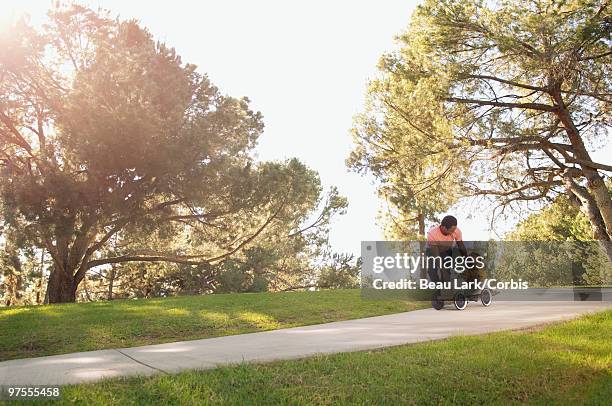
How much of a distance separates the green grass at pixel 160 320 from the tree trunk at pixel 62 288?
7.77 metres

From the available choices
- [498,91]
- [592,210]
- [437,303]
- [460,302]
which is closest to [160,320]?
[437,303]

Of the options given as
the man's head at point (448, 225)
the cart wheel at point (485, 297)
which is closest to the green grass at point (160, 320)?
the cart wheel at point (485, 297)

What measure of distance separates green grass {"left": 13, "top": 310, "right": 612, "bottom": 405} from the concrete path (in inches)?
17.7

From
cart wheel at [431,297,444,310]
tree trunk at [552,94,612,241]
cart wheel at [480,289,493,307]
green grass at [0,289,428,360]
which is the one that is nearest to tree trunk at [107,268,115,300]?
green grass at [0,289,428,360]

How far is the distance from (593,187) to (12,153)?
2002 cm

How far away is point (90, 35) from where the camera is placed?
19625 millimetres

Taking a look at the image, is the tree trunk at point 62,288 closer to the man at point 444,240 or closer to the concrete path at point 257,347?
the concrete path at point 257,347

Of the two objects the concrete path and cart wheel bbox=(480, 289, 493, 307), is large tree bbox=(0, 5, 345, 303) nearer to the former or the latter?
cart wheel bbox=(480, 289, 493, 307)

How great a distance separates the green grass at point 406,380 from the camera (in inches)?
180

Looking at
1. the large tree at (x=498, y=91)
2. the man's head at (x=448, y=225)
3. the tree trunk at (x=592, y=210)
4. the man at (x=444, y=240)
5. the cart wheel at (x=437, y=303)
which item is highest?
the large tree at (x=498, y=91)

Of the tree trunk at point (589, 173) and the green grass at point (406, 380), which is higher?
the tree trunk at point (589, 173)

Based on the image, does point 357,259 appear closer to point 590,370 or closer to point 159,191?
point 159,191

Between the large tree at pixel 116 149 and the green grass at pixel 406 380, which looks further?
the large tree at pixel 116 149

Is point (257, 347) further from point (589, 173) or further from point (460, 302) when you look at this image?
point (589, 173)
